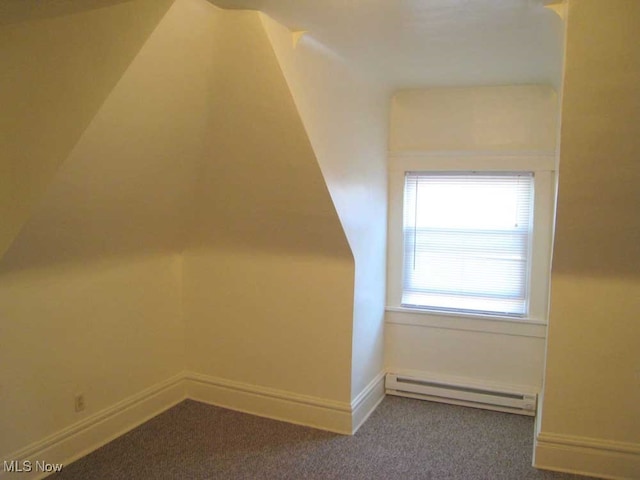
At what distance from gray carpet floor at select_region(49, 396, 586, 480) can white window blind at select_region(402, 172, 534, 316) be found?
762 millimetres

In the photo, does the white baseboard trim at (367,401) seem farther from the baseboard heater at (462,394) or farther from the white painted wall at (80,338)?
the white painted wall at (80,338)

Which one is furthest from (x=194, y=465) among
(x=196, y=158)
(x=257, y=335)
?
(x=196, y=158)

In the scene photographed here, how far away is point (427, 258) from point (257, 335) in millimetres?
1292

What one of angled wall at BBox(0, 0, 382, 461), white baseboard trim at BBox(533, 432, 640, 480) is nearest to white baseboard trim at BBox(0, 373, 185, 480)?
angled wall at BBox(0, 0, 382, 461)

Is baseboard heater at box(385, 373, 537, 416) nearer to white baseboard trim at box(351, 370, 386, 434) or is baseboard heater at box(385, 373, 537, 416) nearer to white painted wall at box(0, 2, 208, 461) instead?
white baseboard trim at box(351, 370, 386, 434)

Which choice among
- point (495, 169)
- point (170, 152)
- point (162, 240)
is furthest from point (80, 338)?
point (495, 169)

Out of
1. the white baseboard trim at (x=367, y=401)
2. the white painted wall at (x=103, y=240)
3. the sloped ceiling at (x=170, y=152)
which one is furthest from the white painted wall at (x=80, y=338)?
the white baseboard trim at (x=367, y=401)

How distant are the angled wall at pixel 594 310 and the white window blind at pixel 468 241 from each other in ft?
2.39

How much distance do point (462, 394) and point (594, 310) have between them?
119 cm

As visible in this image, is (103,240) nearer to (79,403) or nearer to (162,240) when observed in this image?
(162,240)

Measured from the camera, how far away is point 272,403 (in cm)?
332

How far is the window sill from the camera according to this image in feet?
11.1

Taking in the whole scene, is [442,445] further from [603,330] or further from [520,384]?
[603,330]

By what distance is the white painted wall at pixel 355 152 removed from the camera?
8.06 ft
